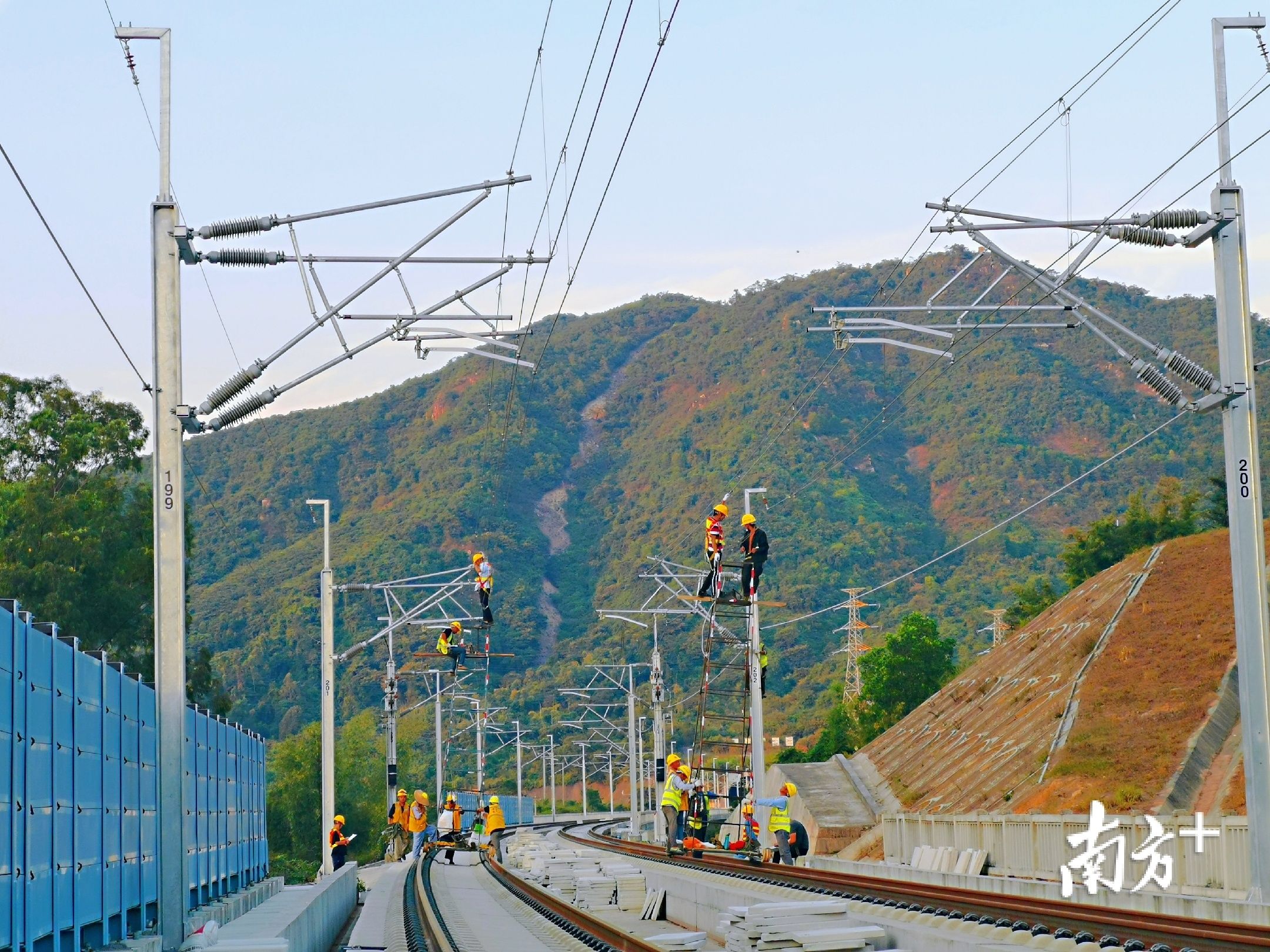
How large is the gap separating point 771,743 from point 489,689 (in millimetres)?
41553

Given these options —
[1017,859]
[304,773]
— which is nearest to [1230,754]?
[1017,859]

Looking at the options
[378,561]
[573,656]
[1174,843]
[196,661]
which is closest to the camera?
[1174,843]

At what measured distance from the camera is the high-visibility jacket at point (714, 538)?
39594 millimetres

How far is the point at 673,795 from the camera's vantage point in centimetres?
3106

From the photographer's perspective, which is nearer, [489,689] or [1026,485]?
[489,689]

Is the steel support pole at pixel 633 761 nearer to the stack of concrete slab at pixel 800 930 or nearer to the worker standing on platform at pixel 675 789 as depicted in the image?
the worker standing on platform at pixel 675 789

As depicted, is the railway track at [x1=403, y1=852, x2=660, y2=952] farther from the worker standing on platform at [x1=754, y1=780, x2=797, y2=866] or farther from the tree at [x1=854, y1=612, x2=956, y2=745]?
the tree at [x1=854, y1=612, x2=956, y2=745]

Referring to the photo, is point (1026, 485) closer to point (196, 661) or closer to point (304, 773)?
point (304, 773)

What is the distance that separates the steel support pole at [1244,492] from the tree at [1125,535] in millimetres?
68661

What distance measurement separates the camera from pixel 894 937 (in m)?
16.4

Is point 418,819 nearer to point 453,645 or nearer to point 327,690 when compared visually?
point 453,645

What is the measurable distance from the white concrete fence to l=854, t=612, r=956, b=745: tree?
60012mm

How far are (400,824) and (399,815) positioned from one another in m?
2.01

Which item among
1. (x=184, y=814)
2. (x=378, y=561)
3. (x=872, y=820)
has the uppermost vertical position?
(x=378, y=561)
